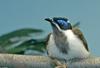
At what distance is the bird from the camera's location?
0.73 m

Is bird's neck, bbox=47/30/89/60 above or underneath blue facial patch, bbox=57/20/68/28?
underneath

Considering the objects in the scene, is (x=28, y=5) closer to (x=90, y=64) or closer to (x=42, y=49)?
(x=42, y=49)

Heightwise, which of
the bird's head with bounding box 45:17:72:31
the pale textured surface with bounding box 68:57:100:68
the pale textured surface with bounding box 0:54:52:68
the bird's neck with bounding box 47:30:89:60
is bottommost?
the pale textured surface with bounding box 68:57:100:68

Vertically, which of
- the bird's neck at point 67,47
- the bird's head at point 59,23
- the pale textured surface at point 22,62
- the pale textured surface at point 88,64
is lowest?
the pale textured surface at point 88,64

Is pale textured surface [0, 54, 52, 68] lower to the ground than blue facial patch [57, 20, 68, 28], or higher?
lower

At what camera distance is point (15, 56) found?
2.38ft

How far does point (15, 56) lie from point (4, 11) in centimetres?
140

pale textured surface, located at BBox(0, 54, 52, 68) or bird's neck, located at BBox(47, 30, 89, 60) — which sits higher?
bird's neck, located at BBox(47, 30, 89, 60)

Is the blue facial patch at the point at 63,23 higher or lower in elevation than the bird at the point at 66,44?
higher

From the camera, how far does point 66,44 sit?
2.43ft

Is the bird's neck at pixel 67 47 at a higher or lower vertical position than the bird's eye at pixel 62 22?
lower

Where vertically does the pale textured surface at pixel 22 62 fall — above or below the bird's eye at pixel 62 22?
below

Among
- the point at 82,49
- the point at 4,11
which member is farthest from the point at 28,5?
the point at 82,49

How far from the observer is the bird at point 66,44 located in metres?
0.73
